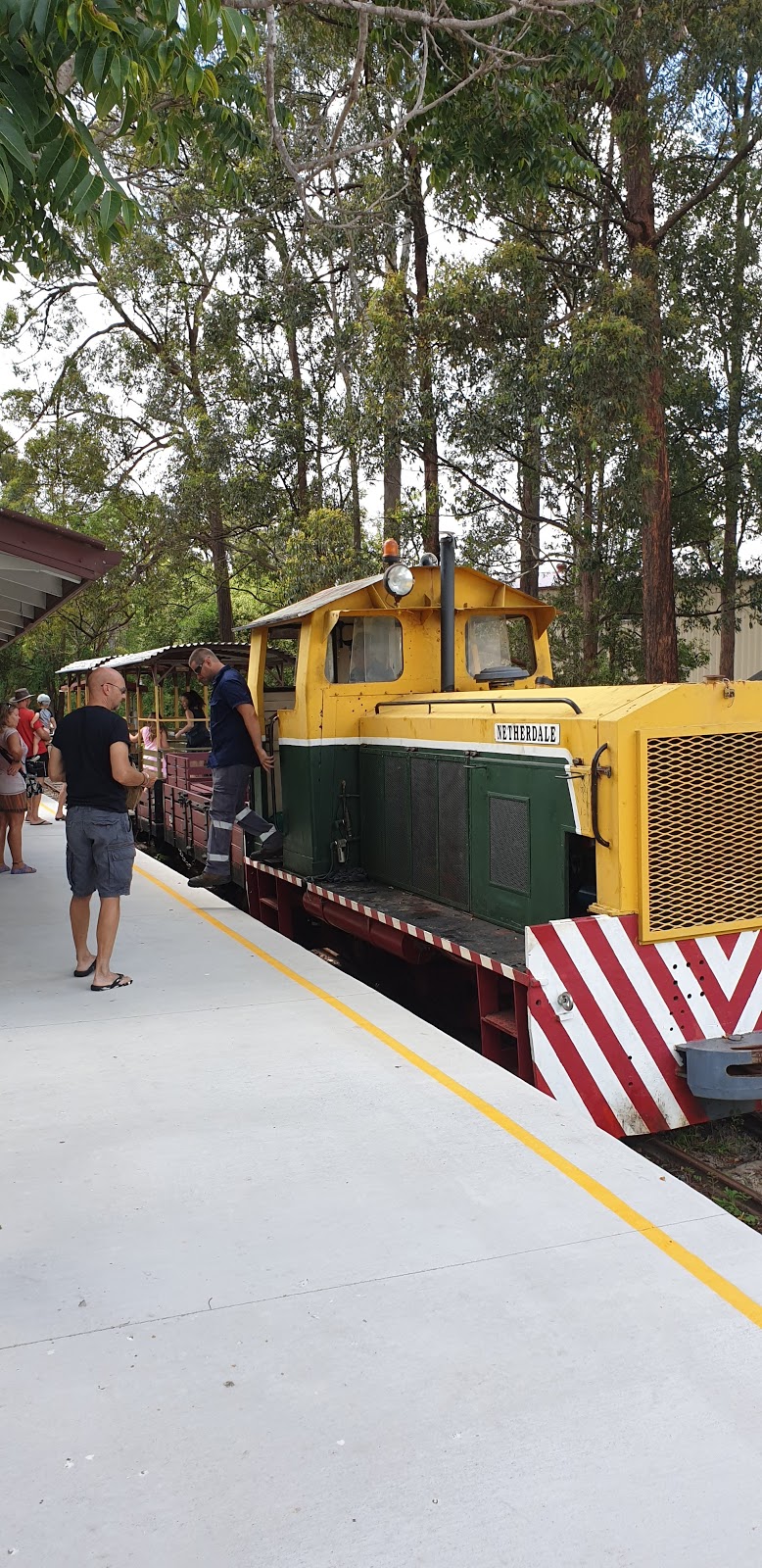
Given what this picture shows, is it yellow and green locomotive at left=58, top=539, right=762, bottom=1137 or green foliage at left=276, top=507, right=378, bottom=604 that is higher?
green foliage at left=276, top=507, right=378, bottom=604

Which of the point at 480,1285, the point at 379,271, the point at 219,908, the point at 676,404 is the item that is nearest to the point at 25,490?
the point at 379,271

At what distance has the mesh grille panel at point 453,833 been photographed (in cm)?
643

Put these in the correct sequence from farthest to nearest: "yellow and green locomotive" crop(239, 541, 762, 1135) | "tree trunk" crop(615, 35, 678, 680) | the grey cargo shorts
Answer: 1. "tree trunk" crop(615, 35, 678, 680)
2. the grey cargo shorts
3. "yellow and green locomotive" crop(239, 541, 762, 1135)

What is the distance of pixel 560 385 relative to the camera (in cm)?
1469

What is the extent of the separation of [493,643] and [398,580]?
3.40ft

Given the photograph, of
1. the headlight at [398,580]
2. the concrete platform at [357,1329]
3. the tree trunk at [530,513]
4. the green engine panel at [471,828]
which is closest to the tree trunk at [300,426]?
the tree trunk at [530,513]

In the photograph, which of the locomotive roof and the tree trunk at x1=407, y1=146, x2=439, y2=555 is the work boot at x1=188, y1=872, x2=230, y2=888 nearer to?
the locomotive roof

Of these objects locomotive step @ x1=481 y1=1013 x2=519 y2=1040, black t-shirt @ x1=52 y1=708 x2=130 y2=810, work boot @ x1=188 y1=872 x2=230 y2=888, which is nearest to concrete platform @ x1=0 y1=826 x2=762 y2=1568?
locomotive step @ x1=481 y1=1013 x2=519 y2=1040

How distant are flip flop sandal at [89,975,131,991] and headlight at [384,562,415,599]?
9.61ft

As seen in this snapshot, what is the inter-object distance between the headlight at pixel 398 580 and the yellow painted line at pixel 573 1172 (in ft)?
8.34

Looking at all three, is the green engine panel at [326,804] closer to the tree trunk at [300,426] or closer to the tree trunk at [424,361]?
the tree trunk at [424,361]

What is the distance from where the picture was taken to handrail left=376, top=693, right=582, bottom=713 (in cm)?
551

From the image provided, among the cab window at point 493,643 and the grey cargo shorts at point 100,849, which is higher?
the cab window at point 493,643

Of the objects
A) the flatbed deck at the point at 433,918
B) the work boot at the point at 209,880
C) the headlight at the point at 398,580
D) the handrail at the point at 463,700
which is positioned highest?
the headlight at the point at 398,580
